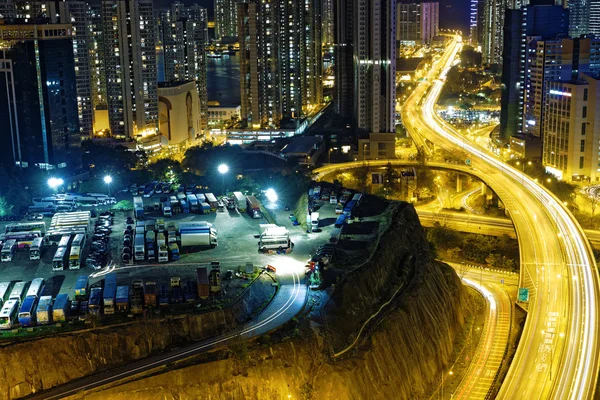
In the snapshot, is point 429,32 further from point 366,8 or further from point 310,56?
point 366,8

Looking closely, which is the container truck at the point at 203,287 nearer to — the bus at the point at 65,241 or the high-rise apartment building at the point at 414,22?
the bus at the point at 65,241

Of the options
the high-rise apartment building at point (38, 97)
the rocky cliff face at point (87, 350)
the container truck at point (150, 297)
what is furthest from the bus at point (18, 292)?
the high-rise apartment building at point (38, 97)

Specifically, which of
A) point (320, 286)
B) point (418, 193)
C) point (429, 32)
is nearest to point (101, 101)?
point (418, 193)

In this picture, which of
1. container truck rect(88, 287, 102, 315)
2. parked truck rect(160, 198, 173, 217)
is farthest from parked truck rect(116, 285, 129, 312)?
parked truck rect(160, 198, 173, 217)

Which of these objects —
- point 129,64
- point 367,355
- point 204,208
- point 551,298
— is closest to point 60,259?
point 204,208

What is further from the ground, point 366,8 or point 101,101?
point 366,8

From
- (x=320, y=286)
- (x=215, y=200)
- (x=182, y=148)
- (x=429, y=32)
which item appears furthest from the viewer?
(x=429, y=32)

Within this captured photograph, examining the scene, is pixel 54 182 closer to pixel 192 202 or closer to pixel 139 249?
pixel 192 202
